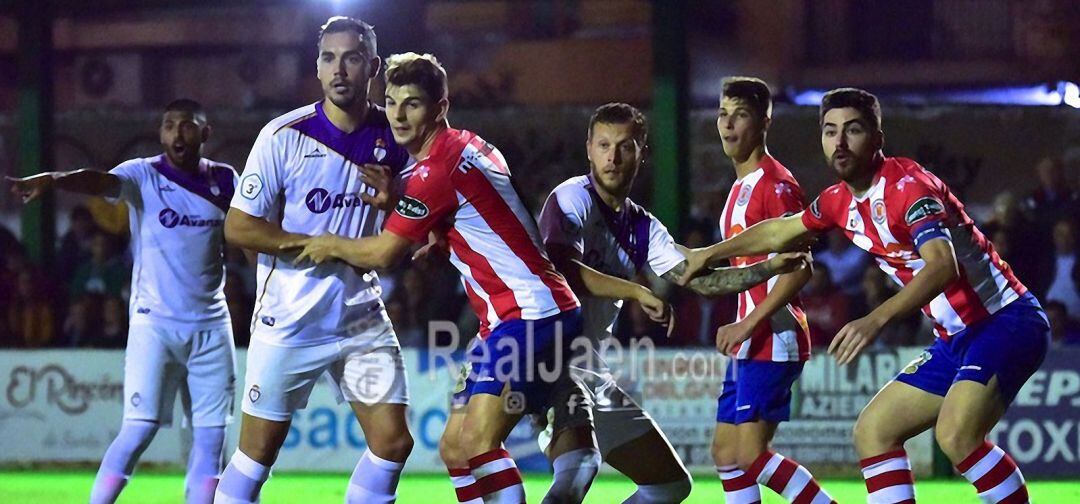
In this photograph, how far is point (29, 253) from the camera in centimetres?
1434

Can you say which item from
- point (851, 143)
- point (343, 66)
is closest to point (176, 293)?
point (343, 66)

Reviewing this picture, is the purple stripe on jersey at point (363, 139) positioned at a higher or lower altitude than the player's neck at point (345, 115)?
lower

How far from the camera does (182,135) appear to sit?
7.43 m

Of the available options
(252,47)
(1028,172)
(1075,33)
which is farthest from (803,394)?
(252,47)

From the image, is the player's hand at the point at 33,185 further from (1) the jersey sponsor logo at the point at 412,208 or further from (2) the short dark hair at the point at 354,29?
(1) the jersey sponsor logo at the point at 412,208

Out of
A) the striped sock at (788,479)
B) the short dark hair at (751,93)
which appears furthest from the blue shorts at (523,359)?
the short dark hair at (751,93)

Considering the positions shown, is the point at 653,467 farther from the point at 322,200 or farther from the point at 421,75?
the point at 421,75

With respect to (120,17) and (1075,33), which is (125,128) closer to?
(120,17)

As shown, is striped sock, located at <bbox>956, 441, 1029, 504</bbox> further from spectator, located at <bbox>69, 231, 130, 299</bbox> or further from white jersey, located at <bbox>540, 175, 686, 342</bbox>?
spectator, located at <bbox>69, 231, 130, 299</bbox>

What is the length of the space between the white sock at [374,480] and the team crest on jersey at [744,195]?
1.74 m

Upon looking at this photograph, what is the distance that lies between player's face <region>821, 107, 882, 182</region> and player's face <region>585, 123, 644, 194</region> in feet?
2.37

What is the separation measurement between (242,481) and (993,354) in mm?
2824

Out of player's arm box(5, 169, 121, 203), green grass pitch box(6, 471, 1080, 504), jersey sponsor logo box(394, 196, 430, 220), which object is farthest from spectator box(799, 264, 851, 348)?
jersey sponsor logo box(394, 196, 430, 220)

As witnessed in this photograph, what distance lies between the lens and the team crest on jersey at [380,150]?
6082 millimetres
